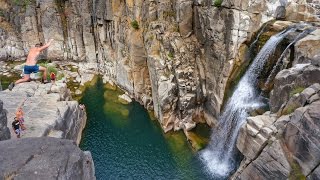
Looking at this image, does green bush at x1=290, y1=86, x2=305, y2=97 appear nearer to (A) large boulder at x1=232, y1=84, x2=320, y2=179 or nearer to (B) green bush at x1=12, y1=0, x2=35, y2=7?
(A) large boulder at x1=232, y1=84, x2=320, y2=179

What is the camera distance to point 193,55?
116ft

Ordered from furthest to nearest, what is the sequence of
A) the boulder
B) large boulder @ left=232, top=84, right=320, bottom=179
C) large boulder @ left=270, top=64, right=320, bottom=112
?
the boulder, large boulder @ left=270, top=64, right=320, bottom=112, large boulder @ left=232, top=84, right=320, bottom=179

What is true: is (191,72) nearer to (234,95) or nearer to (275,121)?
(234,95)

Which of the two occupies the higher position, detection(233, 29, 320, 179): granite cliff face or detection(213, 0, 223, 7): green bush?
detection(213, 0, 223, 7): green bush

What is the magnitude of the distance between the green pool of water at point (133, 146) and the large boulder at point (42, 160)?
49.3 ft

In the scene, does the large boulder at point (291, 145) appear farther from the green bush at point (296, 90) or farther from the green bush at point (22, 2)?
the green bush at point (22, 2)

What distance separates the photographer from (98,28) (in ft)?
156

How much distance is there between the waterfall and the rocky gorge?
0.92 metres

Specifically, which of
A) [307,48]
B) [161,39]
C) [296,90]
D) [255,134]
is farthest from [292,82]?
[161,39]

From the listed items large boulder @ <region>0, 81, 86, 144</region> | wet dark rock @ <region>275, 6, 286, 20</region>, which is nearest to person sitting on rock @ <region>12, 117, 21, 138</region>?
large boulder @ <region>0, 81, 86, 144</region>

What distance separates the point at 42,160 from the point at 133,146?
20.0m

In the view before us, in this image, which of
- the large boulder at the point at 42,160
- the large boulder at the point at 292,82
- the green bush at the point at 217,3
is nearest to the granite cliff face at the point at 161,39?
the green bush at the point at 217,3

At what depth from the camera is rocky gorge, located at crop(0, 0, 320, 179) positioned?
804 inches

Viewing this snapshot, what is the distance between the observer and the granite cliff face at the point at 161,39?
29.9 metres
